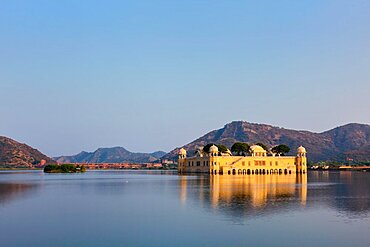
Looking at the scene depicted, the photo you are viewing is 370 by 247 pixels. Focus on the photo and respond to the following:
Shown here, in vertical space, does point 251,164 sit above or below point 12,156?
below

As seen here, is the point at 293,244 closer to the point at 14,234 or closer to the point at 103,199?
the point at 14,234

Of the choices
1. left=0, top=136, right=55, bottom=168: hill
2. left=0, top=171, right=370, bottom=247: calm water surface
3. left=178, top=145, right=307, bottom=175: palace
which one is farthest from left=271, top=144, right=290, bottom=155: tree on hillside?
left=0, top=136, right=55, bottom=168: hill

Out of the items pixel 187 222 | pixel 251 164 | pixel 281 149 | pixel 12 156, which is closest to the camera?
pixel 187 222

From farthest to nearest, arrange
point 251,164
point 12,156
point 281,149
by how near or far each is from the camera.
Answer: point 12,156
point 281,149
point 251,164

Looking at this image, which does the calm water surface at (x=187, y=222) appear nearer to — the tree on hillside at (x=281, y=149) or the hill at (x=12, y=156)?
the tree on hillside at (x=281, y=149)

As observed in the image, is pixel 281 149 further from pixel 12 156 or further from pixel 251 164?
pixel 12 156

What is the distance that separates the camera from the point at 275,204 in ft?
120

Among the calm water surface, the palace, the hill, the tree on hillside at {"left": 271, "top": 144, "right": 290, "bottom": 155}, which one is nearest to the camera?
the calm water surface

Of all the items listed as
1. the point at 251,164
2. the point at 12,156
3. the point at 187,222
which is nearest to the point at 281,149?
the point at 251,164

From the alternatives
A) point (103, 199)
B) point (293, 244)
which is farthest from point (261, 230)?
point (103, 199)

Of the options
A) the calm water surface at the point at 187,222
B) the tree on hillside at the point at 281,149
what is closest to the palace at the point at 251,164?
the tree on hillside at the point at 281,149

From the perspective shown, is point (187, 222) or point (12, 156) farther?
point (12, 156)

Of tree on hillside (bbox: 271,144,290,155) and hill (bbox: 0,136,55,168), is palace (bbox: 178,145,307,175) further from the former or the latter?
hill (bbox: 0,136,55,168)

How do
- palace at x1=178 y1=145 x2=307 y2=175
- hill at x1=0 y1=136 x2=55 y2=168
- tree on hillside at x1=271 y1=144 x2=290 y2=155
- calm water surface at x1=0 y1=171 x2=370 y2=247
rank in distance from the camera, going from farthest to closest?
hill at x1=0 y1=136 x2=55 y2=168, tree on hillside at x1=271 y1=144 x2=290 y2=155, palace at x1=178 y1=145 x2=307 y2=175, calm water surface at x1=0 y1=171 x2=370 y2=247
